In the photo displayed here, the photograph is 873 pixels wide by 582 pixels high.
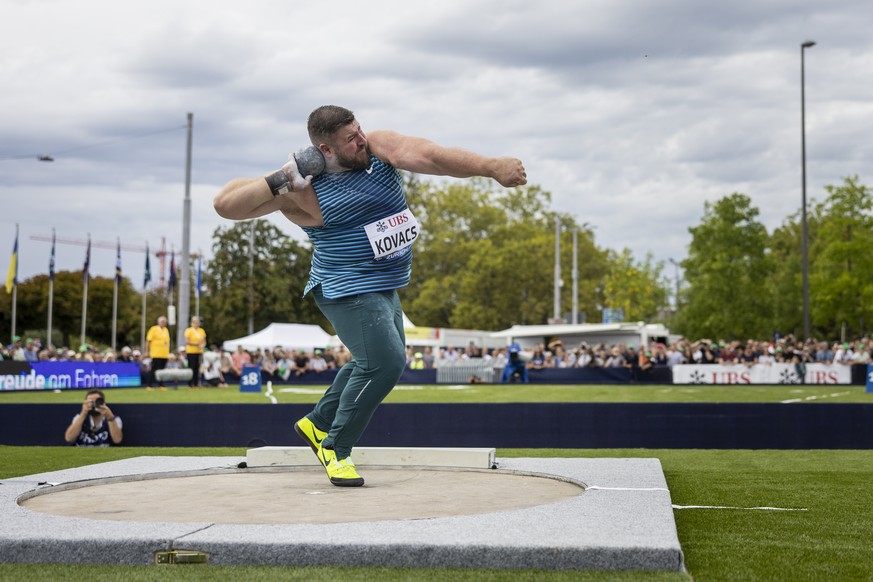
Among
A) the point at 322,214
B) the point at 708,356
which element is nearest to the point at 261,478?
the point at 322,214

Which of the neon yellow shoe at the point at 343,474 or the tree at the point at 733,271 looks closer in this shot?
the neon yellow shoe at the point at 343,474

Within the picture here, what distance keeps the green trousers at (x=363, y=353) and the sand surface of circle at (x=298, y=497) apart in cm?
38

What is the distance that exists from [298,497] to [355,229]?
1.56 metres

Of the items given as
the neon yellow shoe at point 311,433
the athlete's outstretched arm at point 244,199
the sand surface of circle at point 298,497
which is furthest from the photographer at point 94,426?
the athlete's outstretched arm at point 244,199

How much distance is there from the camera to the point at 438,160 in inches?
207

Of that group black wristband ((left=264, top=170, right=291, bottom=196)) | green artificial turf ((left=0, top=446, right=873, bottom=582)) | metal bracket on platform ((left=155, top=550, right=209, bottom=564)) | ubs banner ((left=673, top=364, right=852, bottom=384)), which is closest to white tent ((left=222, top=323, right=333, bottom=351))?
ubs banner ((left=673, top=364, right=852, bottom=384))

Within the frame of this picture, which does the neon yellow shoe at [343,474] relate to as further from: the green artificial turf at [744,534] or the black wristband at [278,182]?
the green artificial turf at [744,534]

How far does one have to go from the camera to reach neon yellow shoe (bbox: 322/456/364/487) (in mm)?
5879

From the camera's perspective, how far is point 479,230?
238 feet

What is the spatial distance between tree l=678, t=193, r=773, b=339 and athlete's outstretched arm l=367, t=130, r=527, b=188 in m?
48.5

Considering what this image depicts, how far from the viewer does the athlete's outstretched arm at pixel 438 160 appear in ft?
16.4

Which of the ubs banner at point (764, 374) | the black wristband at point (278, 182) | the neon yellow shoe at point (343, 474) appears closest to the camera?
the black wristband at point (278, 182)

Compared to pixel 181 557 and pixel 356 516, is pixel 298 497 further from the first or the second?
pixel 181 557

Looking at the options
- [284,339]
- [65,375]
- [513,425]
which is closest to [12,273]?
[284,339]
